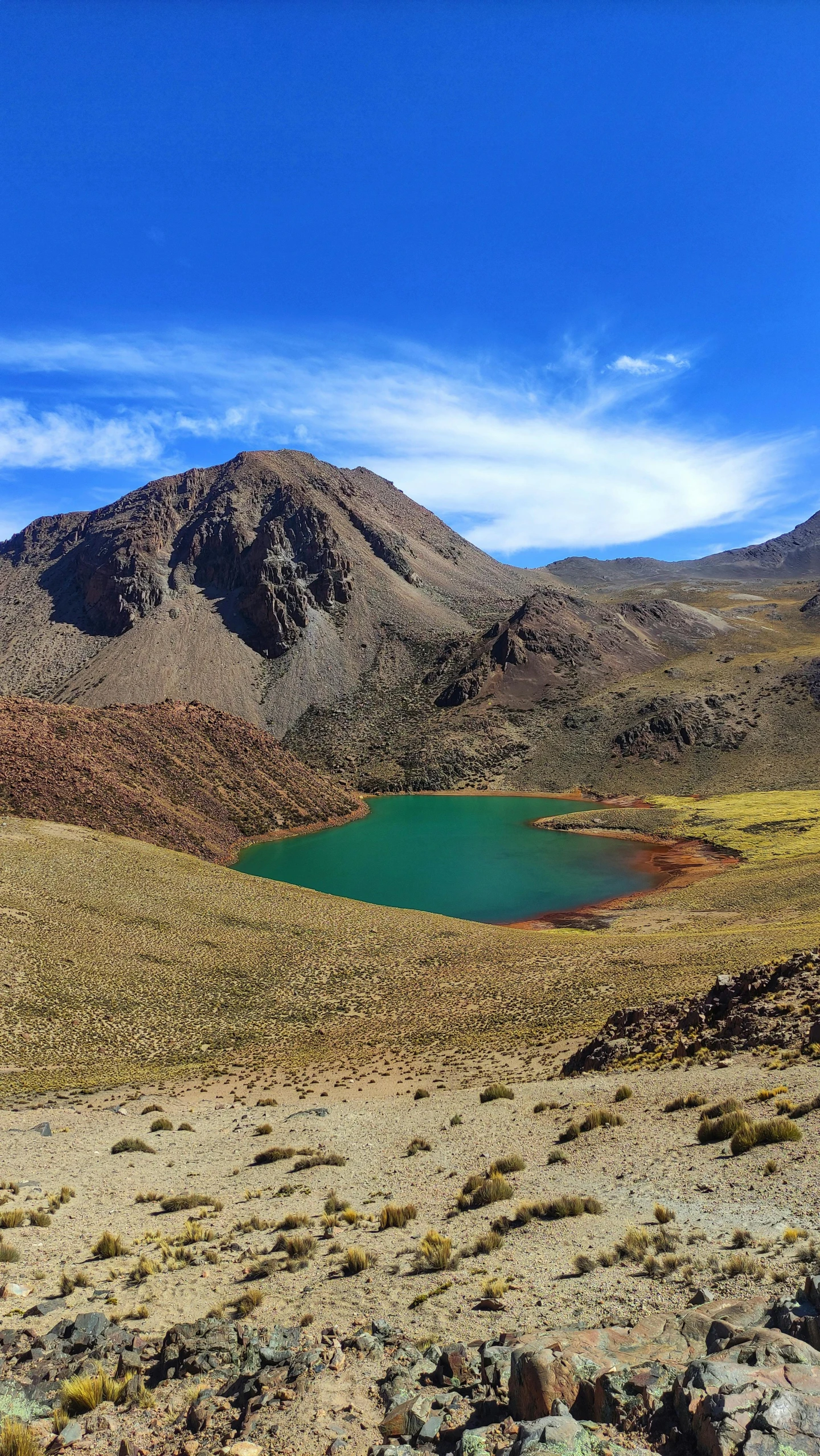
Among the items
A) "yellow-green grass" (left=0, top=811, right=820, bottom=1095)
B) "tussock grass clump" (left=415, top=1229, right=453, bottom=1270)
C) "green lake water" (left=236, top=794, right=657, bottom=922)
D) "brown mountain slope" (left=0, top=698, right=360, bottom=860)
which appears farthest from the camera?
A: "brown mountain slope" (left=0, top=698, right=360, bottom=860)

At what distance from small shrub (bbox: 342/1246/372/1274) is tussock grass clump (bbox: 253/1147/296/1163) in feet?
17.4

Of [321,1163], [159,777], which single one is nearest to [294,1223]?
[321,1163]

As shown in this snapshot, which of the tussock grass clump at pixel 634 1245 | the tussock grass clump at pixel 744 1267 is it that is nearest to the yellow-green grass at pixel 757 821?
the tussock grass clump at pixel 634 1245

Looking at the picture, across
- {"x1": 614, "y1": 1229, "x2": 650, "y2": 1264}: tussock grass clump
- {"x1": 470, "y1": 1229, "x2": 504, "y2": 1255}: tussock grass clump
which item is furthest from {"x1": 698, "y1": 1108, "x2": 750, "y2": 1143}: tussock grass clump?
{"x1": 470, "y1": 1229, "x2": 504, "y2": 1255}: tussock grass clump

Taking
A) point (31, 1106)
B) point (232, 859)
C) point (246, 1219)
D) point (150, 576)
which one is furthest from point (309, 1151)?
point (150, 576)

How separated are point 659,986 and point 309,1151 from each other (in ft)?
46.2

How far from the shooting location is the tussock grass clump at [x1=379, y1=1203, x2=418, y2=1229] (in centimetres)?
973

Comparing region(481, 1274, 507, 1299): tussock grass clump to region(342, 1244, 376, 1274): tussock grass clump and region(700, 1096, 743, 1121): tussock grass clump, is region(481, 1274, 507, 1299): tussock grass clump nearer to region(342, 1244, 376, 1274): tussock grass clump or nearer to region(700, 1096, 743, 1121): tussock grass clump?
region(342, 1244, 376, 1274): tussock grass clump

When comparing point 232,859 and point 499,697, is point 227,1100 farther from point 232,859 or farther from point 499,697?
point 499,697

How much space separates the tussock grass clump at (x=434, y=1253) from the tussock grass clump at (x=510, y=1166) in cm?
254

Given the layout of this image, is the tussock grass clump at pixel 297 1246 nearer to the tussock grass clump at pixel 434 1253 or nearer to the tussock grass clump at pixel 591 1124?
the tussock grass clump at pixel 434 1253

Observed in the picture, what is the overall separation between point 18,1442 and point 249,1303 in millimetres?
2739

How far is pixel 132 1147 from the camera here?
14.3 meters

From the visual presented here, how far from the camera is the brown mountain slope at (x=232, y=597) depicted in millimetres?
132750
